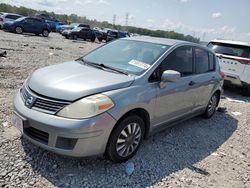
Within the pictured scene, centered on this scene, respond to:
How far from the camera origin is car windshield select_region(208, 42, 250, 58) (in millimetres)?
8927

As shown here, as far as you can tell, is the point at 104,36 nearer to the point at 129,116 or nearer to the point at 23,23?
the point at 23,23

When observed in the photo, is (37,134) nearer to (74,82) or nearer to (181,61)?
(74,82)

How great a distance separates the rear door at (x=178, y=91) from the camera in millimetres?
4328

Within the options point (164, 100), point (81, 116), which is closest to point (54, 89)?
point (81, 116)

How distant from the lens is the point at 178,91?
4.65m

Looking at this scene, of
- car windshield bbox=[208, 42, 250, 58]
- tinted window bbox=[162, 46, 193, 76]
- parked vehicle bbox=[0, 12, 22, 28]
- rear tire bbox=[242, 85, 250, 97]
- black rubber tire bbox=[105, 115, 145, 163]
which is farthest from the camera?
parked vehicle bbox=[0, 12, 22, 28]

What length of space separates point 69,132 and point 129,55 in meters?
1.88

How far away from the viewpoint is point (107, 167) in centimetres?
376

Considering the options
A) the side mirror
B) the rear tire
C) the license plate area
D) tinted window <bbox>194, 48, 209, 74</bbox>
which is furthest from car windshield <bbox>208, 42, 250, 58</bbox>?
the license plate area

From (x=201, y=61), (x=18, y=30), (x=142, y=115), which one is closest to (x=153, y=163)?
(x=142, y=115)

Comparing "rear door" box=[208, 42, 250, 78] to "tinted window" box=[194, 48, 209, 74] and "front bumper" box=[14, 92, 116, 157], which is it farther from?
"front bumper" box=[14, 92, 116, 157]

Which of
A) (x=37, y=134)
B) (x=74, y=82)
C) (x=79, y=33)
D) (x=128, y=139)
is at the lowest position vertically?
(x=79, y=33)

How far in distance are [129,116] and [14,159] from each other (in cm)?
159

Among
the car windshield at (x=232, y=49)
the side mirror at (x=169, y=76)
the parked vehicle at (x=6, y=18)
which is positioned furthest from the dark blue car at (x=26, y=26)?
the side mirror at (x=169, y=76)
